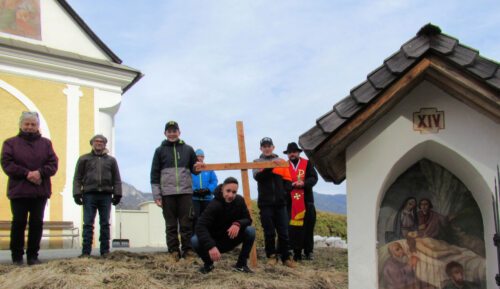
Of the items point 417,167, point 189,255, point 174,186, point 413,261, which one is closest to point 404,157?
point 417,167

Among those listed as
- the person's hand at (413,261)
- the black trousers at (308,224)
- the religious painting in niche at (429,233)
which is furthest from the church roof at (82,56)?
the person's hand at (413,261)

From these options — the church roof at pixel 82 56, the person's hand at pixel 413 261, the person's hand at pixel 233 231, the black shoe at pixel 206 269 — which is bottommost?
the black shoe at pixel 206 269

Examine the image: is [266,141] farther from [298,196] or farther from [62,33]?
[62,33]

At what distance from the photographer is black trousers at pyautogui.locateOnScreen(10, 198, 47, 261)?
7.43 metres

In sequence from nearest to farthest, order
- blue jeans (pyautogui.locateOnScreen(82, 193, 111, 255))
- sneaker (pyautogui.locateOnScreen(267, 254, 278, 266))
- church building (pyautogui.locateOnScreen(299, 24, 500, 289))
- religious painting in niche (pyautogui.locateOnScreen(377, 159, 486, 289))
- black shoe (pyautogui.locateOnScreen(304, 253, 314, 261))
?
church building (pyautogui.locateOnScreen(299, 24, 500, 289)) → religious painting in niche (pyautogui.locateOnScreen(377, 159, 486, 289)) → blue jeans (pyautogui.locateOnScreen(82, 193, 111, 255)) → sneaker (pyautogui.locateOnScreen(267, 254, 278, 266)) → black shoe (pyautogui.locateOnScreen(304, 253, 314, 261))

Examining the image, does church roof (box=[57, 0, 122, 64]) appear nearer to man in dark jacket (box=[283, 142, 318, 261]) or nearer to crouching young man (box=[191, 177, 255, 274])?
man in dark jacket (box=[283, 142, 318, 261])

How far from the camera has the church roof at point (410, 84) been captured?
171 inches

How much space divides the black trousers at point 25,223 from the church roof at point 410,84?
4.19 metres

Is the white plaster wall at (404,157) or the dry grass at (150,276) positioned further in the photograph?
the dry grass at (150,276)

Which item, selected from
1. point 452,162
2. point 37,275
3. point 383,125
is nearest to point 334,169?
point 383,125

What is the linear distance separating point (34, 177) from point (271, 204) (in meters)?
3.01

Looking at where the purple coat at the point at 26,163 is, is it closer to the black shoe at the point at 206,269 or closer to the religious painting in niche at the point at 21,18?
the black shoe at the point at 206,269

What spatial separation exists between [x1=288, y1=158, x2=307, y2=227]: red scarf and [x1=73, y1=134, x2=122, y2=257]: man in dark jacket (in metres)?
2.58

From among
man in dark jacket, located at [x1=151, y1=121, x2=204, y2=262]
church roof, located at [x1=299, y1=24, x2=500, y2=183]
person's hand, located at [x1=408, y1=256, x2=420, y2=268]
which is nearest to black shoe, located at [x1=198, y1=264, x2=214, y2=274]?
man in dark jacket, located at [x1=151, y1=121, x2=204, y2=262]
